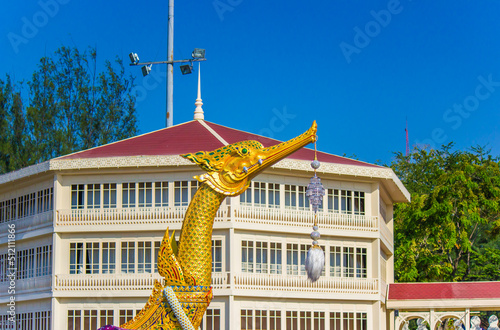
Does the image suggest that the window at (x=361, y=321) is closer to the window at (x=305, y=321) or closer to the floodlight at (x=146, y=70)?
the window at (x=305, y=321)

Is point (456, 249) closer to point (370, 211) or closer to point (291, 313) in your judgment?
point (370, 211)

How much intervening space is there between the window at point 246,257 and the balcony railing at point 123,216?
1.38 metres

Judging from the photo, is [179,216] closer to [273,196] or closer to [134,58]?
[273,196]

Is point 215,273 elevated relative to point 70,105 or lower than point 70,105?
lower

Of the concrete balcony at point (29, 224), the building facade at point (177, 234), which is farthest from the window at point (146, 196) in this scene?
the concrete balcony at point (29, 224)

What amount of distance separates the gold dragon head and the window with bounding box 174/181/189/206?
18.4 metres

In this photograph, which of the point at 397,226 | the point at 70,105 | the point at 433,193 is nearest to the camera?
the point at 433,193

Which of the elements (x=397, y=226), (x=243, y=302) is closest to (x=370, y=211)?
(x=243, y=302)

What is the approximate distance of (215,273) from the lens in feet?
105

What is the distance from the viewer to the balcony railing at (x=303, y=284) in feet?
106

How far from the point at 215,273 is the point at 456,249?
18.8 m

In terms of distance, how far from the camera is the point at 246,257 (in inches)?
1284

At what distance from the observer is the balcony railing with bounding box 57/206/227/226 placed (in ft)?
107

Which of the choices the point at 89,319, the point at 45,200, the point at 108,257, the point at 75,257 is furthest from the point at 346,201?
the point at 45,200
